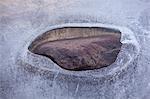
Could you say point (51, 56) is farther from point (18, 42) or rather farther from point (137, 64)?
point (137, 64)

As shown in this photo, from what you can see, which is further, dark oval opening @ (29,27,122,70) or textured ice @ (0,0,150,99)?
dark oval opening @ (29,27,122,70)

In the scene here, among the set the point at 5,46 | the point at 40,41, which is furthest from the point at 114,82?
the point at 5,46

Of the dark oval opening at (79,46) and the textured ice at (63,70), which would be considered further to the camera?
the dark oval opening at (79,46)

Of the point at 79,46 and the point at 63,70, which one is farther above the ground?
the point at 79,46

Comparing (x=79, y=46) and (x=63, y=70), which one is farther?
(x=79, y=46)
